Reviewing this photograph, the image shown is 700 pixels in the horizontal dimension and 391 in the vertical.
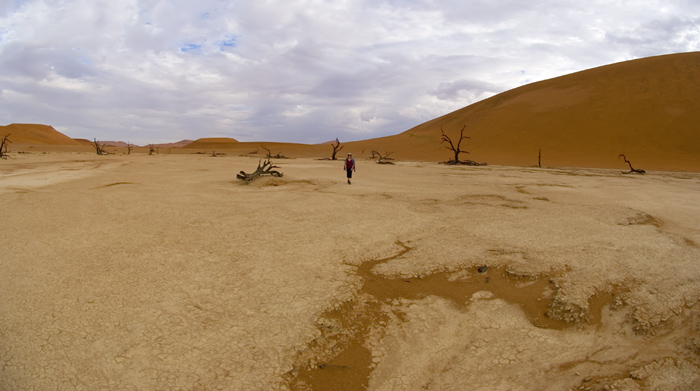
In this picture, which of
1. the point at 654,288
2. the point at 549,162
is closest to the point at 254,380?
the point at 654,288

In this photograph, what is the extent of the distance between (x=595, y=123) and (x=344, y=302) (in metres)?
35.1

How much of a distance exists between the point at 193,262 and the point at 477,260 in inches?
125

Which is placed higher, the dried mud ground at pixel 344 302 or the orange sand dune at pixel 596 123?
the orange sand dune at pixel 596 123

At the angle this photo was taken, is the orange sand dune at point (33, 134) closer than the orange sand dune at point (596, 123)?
No

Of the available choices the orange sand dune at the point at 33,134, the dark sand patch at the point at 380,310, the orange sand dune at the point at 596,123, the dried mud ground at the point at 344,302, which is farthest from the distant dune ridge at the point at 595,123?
the orange sand dune at the point at 33,134

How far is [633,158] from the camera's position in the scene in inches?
993

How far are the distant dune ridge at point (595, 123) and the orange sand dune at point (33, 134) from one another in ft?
186

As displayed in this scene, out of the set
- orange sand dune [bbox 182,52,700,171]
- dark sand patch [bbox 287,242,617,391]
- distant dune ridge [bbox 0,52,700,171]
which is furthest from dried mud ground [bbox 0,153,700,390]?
orange sand dune [bbox 182,52,700,171]

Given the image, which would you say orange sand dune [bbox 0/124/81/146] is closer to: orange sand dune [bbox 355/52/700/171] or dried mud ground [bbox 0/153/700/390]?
orange sand dune [bbox 355/52/700/171]

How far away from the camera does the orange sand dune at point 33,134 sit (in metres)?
65.1

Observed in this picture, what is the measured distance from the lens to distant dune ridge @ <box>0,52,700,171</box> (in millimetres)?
26469

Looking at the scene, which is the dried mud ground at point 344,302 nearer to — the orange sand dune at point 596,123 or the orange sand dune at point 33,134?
the orange sand dune at point 596,123

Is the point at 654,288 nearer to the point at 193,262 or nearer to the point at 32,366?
the point at 193,262

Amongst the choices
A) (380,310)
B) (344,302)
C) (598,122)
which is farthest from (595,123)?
(344,302)
